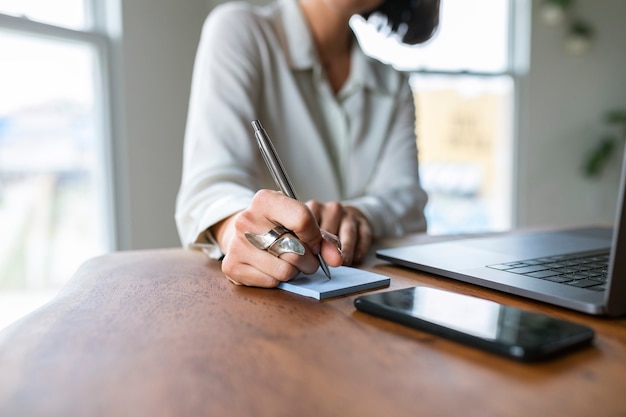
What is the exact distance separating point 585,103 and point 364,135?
2743 millimetres

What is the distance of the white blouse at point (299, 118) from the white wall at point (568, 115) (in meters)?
2.31

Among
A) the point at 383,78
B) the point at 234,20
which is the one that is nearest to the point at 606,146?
the point at 383,78

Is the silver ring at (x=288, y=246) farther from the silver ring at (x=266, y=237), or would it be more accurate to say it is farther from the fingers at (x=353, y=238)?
the fingers at (x=353, y=238)

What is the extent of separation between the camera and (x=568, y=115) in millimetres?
3420

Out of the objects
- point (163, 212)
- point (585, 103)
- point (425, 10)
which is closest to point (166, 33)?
point (163, 212)

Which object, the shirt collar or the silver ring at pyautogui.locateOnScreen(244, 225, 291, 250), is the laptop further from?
the shirt collar

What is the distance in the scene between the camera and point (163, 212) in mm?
2279

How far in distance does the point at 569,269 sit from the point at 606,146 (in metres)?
Result: 3.25

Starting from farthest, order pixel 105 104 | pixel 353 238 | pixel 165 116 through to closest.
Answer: pixel 165 116
pixel 105 104
pixel 353 238

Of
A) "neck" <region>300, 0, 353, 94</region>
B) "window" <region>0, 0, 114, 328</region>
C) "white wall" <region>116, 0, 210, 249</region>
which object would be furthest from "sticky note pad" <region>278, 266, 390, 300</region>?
"white wall" <region>116, 0, 210, 249</region>

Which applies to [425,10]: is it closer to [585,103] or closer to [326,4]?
[326,4]

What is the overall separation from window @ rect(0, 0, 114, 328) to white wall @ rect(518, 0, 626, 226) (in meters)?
2.36

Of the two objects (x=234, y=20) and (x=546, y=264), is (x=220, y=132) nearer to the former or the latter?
(x=234, y=20)

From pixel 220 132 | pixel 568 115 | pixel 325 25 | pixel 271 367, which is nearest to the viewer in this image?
pixel 271 367
